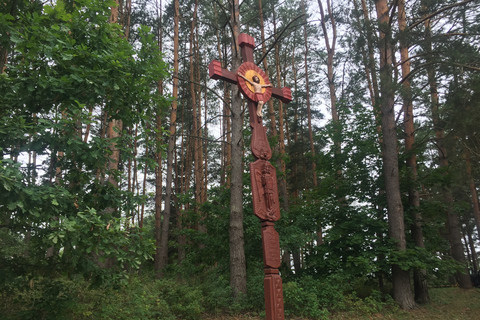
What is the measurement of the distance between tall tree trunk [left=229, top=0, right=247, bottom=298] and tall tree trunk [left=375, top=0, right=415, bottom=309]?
4.25m

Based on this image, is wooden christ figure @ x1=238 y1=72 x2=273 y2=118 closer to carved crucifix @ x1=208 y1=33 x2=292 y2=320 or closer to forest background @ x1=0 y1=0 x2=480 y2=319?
carved crucifix @ x1=208 y1=33 x2=292 y2=320

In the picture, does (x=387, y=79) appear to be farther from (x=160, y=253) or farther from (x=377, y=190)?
(x=160, y=253)

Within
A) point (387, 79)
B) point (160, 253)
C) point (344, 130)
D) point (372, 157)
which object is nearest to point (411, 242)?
point (372, 157)

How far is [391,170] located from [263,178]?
645cm

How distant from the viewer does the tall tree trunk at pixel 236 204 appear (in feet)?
28.3

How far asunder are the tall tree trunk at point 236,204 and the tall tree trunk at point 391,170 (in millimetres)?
4250

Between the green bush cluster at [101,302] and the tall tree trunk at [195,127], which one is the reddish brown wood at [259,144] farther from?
the tall tree trunk at [195,127]

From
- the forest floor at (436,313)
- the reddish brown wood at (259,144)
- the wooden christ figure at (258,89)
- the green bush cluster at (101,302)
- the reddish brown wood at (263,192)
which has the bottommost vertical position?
the forest floor at (436,313)

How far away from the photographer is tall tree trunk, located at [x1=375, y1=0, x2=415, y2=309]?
962 cm

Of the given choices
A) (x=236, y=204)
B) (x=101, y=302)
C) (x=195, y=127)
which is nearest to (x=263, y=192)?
(x=236, y=204)

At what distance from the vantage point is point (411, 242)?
1080cm

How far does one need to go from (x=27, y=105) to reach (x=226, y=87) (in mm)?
14469

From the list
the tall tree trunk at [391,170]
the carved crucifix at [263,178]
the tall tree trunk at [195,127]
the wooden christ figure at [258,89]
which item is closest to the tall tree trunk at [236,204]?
the carved crucifix at [263,178]

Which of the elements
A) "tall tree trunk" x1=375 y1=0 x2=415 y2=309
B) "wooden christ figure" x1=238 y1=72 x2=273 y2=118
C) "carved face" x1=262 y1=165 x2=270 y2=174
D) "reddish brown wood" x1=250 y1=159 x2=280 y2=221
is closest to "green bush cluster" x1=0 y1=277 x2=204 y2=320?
"reddish brown wood" x1=250 y1=159 x2=280 y2=221
